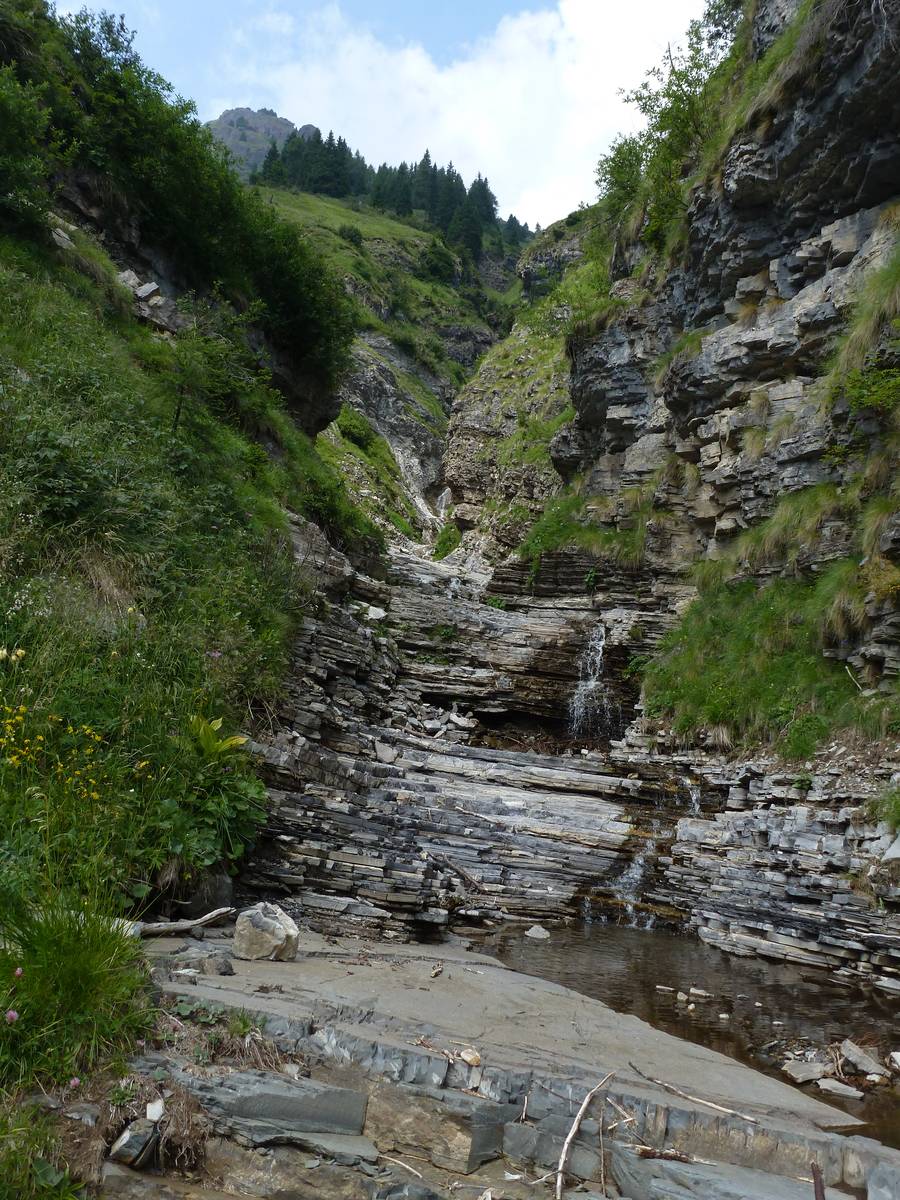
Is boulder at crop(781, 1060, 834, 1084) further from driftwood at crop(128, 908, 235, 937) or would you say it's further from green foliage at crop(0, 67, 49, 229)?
green foliage at crop(0, 67, 49, 229)

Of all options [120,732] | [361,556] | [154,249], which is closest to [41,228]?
[154,249]

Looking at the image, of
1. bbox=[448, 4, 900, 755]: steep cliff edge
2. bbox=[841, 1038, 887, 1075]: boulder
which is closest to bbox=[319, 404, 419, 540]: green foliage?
→ bbox=[448, 4, 900, 755]: steep cliff edge

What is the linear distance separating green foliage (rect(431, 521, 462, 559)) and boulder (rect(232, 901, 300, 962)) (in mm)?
29521

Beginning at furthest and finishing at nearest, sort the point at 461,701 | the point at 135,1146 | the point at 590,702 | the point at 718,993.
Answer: the point at 590,702 < the point at 461,701 < the point at 718,993 < the point at 135,1146

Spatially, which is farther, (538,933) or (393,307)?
(393,307)

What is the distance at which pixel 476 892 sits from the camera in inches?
329

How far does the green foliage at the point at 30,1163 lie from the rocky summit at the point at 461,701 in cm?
1

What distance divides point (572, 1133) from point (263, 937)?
2399mm

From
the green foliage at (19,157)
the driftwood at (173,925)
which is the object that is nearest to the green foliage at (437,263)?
the green foliage at (19,157)

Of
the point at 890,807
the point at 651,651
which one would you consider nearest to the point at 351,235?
the point at 651,651

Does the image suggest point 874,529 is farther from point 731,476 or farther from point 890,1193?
point 890,1193

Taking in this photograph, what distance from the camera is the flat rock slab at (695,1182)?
9.05 ft

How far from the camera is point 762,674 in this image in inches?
500

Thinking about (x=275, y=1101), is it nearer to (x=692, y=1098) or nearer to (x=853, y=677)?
(x=692, y=1098)
